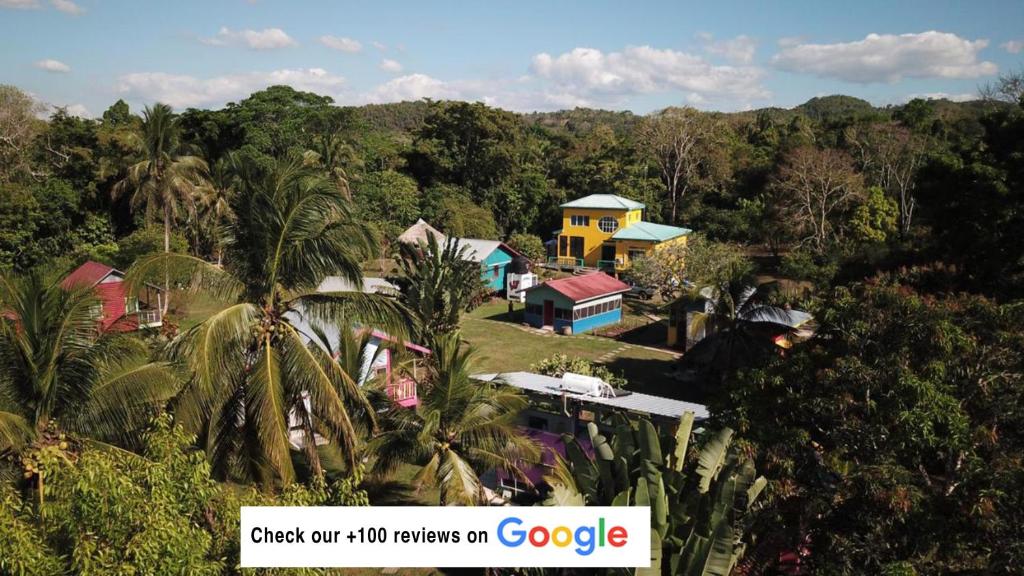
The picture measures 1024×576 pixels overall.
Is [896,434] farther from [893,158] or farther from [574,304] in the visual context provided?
[893,158]

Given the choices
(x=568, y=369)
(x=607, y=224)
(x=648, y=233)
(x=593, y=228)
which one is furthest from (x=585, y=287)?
(x=593, y=228)

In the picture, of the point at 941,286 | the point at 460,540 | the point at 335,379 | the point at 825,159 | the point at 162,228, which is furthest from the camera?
the point at 825,159

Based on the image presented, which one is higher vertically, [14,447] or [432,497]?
[14,447]

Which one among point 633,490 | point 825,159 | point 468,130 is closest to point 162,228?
Result: point 468,130

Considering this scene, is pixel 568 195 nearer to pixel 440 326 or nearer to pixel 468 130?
pixel 468 130

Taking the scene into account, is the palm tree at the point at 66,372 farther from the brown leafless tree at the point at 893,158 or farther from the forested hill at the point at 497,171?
the brown leafless tree at the point at 893,158

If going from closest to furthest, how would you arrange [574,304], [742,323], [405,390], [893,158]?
[405,390] < [742,323] < [574,304] < [893,158]
